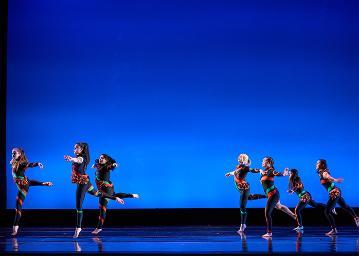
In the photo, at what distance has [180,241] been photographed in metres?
8.21

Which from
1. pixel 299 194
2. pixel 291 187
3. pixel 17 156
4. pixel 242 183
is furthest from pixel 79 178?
pixel 299 194

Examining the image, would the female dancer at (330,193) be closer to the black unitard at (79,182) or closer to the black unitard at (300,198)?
the black unitard at (300,198)

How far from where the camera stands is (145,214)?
11359mm

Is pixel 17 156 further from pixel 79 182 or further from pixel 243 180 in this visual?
pixel 243 180

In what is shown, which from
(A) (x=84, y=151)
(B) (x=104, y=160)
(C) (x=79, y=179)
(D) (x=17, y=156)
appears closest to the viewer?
(C) (x=79, y=179)

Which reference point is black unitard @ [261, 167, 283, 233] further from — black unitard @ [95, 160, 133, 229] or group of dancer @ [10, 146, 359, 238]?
black unitard @ [95, 160, 133, 229]

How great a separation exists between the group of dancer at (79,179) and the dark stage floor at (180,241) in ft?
1.37

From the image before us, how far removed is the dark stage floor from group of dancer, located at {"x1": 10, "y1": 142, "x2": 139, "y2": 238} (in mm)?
419

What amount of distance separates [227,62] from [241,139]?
1474 mm

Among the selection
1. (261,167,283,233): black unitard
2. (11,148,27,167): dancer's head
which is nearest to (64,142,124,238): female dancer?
(11,148,27,167): dancer's head

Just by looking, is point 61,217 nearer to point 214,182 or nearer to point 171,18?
point 214,182

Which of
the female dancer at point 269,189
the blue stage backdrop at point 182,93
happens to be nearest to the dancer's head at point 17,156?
the blue stage backdrop at point 182,93

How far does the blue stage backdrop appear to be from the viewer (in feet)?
36.9

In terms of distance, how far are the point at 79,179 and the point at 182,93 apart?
10.4 feet
